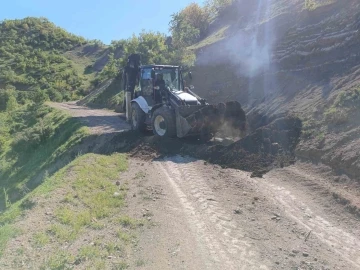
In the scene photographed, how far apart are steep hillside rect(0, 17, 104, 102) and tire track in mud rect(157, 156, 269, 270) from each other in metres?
43.5

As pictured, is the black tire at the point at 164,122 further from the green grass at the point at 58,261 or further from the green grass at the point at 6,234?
the green grass at the point at 58,261

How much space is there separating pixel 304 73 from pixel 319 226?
10.7 metres

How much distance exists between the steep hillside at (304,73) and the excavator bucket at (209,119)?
2011 millimetres

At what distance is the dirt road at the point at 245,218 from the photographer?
19.4 feet

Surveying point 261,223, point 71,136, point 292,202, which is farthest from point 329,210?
point 71,136

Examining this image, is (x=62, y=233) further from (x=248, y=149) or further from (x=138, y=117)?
(x=138, y=117)

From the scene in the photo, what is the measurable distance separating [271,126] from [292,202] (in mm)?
5000

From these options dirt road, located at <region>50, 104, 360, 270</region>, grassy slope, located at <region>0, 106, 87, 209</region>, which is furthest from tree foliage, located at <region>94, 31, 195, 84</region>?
dirt road, located at <region>50, 104, 360, 270</region>

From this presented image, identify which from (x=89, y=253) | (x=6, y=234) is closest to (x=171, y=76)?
(x=6, y=234)

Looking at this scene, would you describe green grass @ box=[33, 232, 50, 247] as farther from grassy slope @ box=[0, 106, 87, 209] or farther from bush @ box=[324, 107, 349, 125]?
grassy slope @ box=[0, 106, 87, 209]

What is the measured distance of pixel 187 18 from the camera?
39.8 metres

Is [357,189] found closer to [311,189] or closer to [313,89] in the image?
[311,189]

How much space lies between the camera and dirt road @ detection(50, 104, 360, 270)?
5.93m

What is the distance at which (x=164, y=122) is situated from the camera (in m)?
14.5
